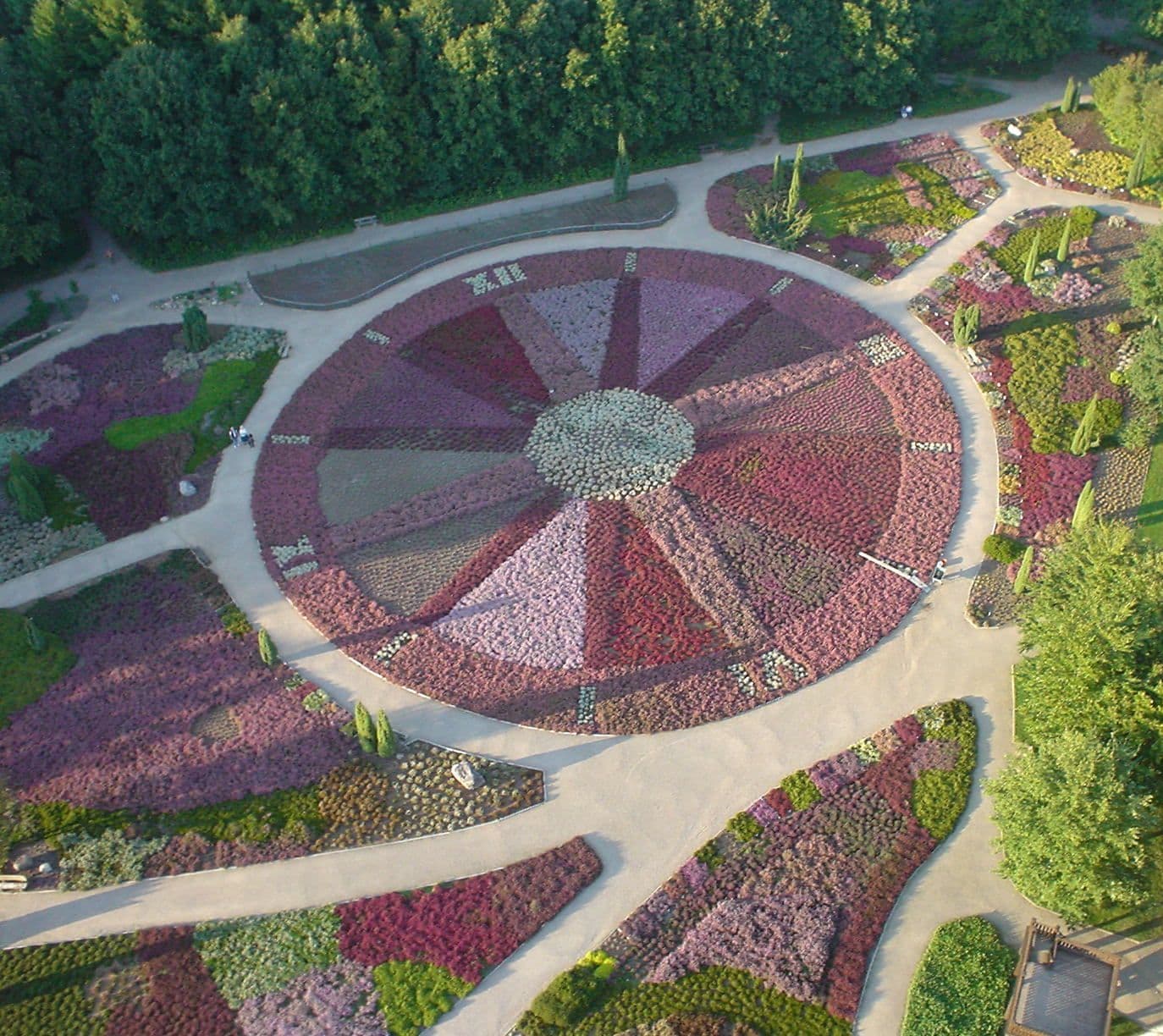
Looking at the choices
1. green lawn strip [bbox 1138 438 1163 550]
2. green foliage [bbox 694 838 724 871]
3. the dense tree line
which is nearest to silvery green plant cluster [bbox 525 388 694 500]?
green foliage [bbox 694 838 724 871]

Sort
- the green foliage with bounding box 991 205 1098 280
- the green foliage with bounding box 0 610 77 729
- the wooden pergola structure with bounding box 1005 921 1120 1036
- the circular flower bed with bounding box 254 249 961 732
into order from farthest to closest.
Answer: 1. the green foliage with bounding box 991 205 1098 280
2. the circular flower bed with bounding box 254 249 961 732
3. the green foliage with bounding box 0 610 77 729
4. the wooden pergola structure with bounding box 1005 921 1120 1036

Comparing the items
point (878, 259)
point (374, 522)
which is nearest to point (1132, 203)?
point (878, 259)

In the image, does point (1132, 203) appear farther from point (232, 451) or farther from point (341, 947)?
point (341, 947)

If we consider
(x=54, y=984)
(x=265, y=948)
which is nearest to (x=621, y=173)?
(x=265, y=948)

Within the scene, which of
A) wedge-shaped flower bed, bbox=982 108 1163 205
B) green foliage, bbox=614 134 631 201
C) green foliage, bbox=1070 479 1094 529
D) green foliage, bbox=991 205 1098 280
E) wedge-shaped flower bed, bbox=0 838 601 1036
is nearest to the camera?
wedge-shaped flower bed, bbox=0 838 601 1036

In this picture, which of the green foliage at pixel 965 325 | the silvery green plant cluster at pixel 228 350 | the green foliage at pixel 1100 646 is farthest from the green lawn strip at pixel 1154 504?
the silvery green plant cluster at pixel 228 350

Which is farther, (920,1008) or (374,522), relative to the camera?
(374,522)

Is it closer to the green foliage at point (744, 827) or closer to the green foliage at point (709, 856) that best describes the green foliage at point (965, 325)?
the green foliage at point (744, 827)

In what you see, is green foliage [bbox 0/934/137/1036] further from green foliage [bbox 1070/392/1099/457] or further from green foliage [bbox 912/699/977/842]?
green foliage [bbox 1070/392/1099/457]
